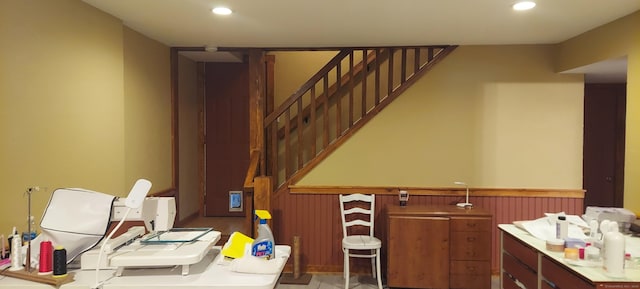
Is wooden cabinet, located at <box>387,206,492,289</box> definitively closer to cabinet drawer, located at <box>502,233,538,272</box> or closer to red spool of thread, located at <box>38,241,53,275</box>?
cabinet drawer, located at <box>502,233,538,272</box>

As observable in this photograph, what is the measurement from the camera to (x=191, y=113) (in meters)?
5.70

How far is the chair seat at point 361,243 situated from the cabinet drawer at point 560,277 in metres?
1.77

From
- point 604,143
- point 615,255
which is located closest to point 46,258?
point 615,255

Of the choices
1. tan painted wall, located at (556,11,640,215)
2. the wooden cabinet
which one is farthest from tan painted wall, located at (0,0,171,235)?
tan painted wall, located at (556,11,640,215)

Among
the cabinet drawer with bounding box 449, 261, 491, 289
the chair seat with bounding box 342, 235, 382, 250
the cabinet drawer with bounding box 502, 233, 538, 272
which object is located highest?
the cabinet drawer with bounding box 502, 233, 538, 272

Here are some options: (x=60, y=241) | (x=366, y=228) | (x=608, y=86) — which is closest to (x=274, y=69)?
(x=366, y=228)

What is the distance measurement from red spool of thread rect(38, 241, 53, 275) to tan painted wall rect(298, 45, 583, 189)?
2813 mm

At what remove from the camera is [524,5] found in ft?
9.77

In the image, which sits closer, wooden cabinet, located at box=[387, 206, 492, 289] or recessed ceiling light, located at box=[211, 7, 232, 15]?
recessed ceiling light, located at box=[211, 7, 232, 15]

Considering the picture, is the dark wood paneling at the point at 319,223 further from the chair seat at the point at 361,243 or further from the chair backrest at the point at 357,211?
the chair seat at the point at 361,243

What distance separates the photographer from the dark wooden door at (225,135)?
609 cm

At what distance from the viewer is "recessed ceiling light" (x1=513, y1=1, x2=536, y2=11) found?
293 centimetres

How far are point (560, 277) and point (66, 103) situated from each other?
3.00 meters

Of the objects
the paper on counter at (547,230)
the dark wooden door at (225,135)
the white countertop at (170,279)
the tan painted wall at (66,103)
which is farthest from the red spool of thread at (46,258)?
the dark wooden door at (225,135)
